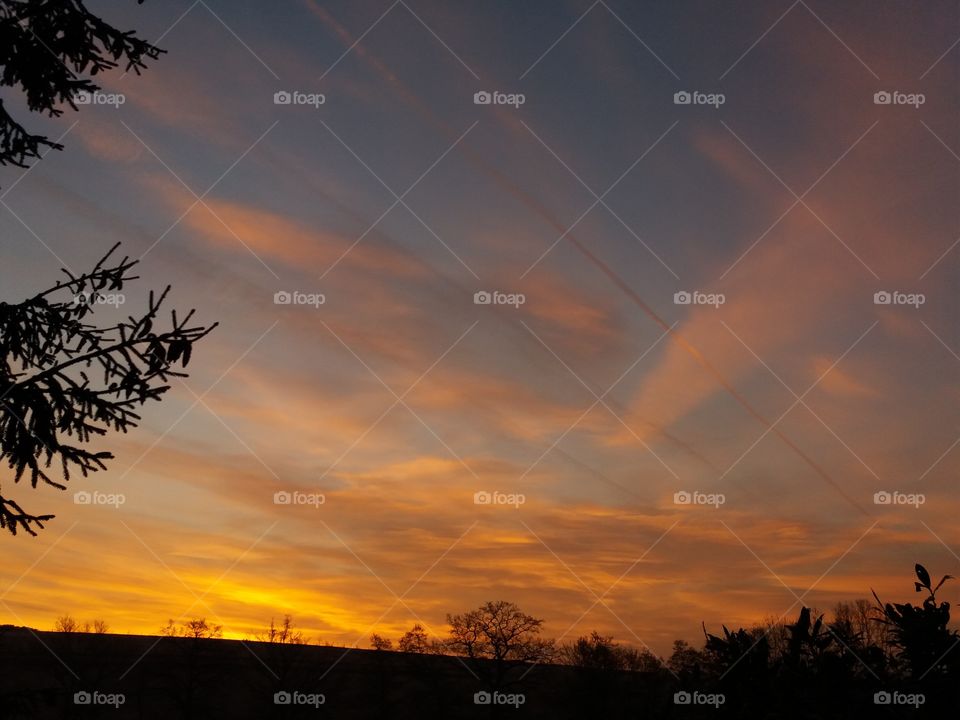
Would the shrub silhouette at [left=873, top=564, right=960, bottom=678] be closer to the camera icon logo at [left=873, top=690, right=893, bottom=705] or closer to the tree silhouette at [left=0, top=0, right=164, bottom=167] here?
the camera icon logo at [left=873, top=690, right=893, bottom=705]

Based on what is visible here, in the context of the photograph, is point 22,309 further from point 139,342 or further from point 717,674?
point 717,674

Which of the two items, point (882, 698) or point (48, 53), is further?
point (48, 53)

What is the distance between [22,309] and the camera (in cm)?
917

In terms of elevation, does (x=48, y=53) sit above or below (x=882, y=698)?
above

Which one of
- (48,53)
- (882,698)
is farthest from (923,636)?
(48,53)

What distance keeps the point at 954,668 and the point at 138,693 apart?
282 ft

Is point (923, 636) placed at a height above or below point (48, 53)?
below

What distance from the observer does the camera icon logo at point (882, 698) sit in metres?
4.88

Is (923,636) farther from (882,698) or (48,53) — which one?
(48,53)

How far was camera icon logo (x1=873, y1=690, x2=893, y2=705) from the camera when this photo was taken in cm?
488

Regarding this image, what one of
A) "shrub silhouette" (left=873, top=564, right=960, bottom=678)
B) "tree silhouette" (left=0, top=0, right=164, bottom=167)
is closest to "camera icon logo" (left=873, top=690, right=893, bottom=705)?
"shrub silhouette" (left=873, top=564, right=960, bottom=678)

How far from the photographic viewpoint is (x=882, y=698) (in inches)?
193

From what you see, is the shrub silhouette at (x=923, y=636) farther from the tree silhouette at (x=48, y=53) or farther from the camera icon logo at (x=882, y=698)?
the tree silhouette at (x=48, y=53)

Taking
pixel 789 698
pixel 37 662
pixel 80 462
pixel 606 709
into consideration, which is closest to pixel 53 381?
pixel 80 462
